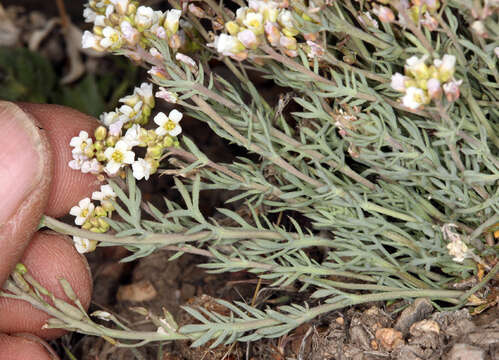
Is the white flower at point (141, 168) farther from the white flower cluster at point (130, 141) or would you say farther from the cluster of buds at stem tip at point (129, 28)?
the cluster of buds at stem tip at point (129, 28)

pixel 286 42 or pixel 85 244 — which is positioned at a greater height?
pixel 286 42

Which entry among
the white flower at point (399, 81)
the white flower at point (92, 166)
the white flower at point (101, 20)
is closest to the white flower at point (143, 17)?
the white flower at point (101, 20)

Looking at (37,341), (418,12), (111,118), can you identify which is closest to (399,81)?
(418,12)

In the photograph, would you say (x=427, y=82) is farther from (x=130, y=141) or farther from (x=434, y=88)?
(x=130, y=141)

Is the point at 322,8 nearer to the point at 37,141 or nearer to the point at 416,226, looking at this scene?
the point at 416,226

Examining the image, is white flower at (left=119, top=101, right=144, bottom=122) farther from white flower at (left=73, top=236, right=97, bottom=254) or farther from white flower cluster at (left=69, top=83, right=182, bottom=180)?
white flower at (left=73, top=236, right=97, bottom=254)

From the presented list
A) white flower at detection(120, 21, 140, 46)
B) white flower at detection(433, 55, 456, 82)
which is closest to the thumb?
white flower at detection(120, 21, 140, 46)
